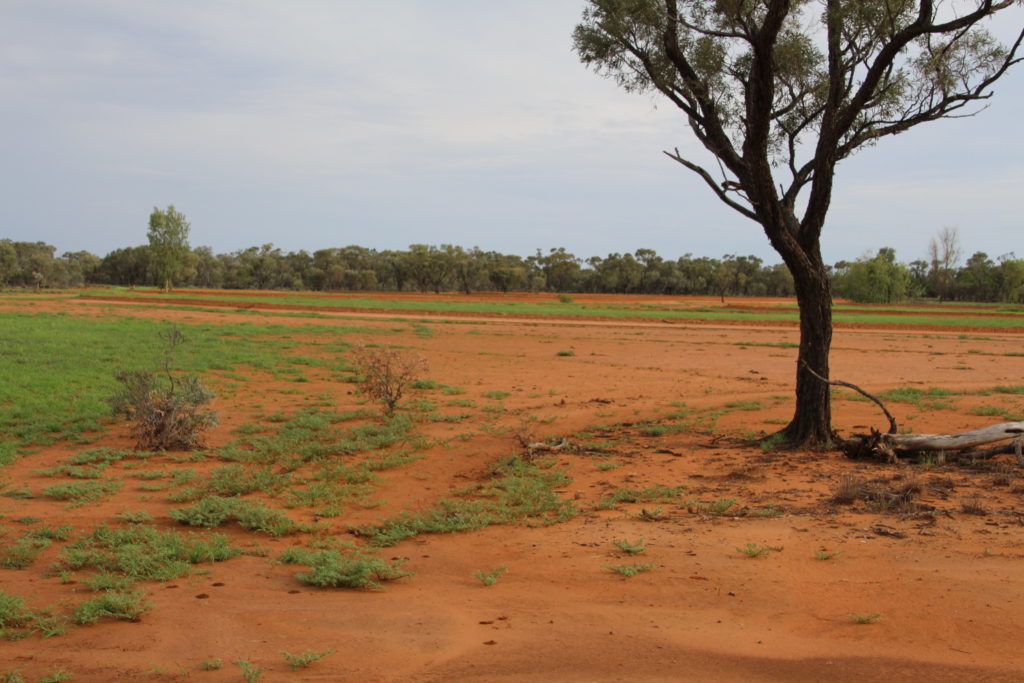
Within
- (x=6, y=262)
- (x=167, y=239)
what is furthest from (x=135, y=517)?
→ (x=6, y=262)

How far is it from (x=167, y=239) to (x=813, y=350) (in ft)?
250

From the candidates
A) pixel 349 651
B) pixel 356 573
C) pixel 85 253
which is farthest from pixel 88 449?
pixel 85 253

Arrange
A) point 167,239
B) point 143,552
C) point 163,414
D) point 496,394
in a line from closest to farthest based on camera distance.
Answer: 1. point 143,552
2. point 163,414
3. point 496,394
4. point 167,239

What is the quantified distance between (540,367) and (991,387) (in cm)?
1087

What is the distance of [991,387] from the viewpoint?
1669cm

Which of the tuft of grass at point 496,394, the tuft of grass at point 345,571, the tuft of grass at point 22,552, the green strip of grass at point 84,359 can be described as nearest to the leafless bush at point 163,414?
the green strip of grass at point 84,359

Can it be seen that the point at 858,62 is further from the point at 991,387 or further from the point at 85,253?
the point at 85,253

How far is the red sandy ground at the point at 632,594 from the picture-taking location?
14.6 ft

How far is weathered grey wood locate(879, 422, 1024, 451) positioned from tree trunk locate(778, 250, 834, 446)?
1081 millimetres

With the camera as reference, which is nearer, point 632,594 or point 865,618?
point 865,618

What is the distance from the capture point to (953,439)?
30.1 ft

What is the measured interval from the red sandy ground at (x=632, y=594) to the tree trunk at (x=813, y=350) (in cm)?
61

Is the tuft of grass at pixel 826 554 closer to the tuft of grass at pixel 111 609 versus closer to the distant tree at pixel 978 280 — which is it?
the tuft of grass at pixel 111 609

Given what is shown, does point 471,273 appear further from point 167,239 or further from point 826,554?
point 826,554
